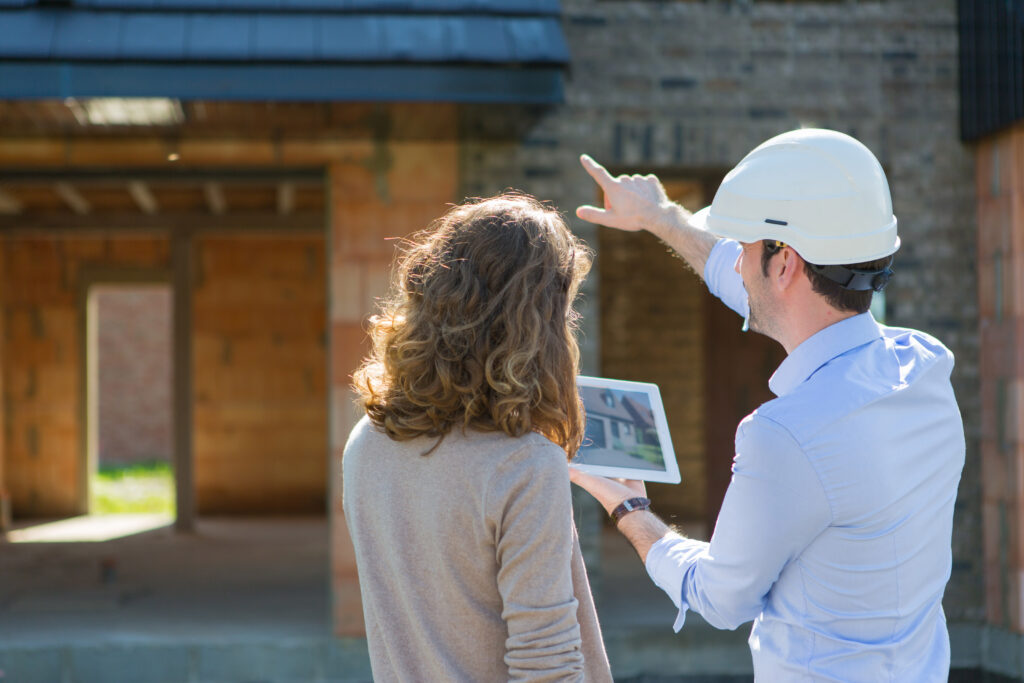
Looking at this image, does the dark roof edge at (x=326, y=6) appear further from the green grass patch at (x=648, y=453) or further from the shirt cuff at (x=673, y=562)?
the shirt cuff at (x=673, y=562)

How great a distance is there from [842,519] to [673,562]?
1.01 feet

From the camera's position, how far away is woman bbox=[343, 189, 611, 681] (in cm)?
155

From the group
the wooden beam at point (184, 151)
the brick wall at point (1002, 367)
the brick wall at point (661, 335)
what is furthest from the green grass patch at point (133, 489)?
the brick wall at point (1002, 367)

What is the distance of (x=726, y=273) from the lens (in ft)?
7.48

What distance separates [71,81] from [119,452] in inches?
494

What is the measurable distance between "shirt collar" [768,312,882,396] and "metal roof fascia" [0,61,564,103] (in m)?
3.61

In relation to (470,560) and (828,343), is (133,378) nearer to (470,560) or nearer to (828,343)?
(470,560)

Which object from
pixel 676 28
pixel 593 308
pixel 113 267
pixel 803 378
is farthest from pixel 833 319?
pixel 113 267

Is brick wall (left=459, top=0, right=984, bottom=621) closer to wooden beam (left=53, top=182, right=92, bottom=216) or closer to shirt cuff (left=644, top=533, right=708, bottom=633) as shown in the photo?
shirt cuff (left=644, top=533, right=708, bottom=633)

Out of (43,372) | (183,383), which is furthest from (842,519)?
(43,372)

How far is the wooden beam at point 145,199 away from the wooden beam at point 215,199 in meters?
0.49

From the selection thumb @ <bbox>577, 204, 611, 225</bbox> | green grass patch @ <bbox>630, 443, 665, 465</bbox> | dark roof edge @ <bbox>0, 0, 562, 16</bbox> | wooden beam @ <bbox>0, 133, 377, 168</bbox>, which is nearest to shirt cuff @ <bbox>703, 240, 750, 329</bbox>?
thumb @ <bbox>577, 204, 611, 225</bbox>

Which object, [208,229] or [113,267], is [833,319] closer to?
[208,229]

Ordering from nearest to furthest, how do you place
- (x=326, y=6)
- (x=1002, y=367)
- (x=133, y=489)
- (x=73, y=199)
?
(x=326, y=6) < (x=1002, y=367) < (x=73, y=199) < (x=133, y=489)
